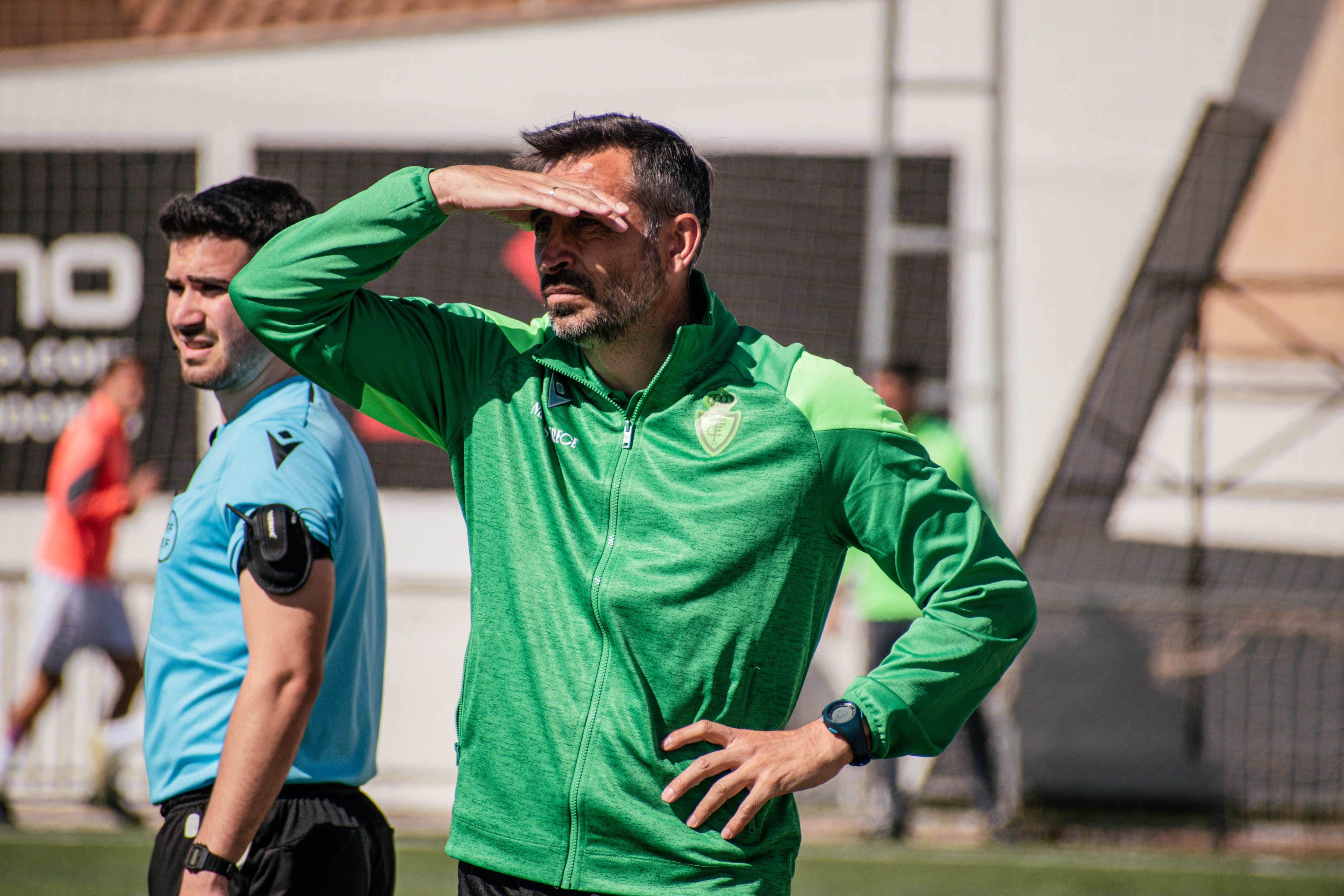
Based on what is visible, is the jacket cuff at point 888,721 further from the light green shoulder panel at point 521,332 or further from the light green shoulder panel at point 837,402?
the light green shoulder panel at point 521,332

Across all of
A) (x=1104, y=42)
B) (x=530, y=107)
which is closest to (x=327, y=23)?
(x=530, y=107)

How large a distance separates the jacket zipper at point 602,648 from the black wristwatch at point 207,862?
0.58 m

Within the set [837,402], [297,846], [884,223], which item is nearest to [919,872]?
[884,223]

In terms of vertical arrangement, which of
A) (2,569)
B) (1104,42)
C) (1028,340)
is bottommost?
(2,569)

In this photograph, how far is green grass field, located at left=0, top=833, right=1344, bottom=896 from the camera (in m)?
5.55

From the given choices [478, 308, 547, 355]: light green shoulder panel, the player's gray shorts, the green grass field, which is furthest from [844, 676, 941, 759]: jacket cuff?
the player's gray shorts

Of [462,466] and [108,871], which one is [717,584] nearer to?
[462,466]

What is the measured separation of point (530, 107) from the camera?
28.5 feet

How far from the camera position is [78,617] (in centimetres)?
657

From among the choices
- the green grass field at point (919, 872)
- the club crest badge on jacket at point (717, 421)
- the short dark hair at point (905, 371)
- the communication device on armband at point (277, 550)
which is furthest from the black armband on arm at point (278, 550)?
the short dark hair at point (905, 371)

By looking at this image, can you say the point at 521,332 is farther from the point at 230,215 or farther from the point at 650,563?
the point at 230,215

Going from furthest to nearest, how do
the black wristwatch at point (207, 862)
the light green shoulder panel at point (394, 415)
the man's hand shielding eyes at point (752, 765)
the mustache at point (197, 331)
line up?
the mustache at point (197, 331) → the light green shoulder panel at point (394, 415) → the black wristwatch at point (207, 862) → the man's hand shielding eyes at point (752, 765)

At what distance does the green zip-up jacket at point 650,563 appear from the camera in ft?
6.38

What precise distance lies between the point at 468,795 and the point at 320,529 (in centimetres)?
53
